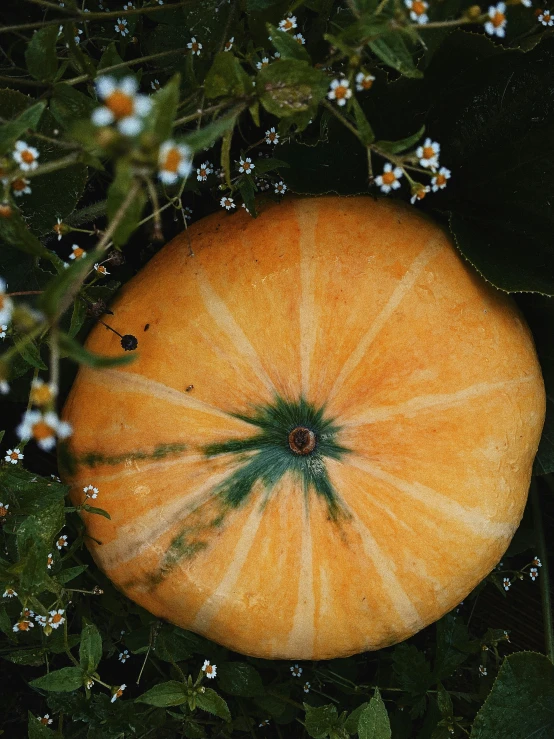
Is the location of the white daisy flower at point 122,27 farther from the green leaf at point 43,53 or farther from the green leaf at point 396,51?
the green leaf at point 396,51

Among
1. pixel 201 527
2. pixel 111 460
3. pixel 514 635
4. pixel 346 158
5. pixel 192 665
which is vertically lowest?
pixel 514 635

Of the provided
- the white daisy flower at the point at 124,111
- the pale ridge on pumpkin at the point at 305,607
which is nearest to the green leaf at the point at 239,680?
the pale ridge on pumpkin at the point at 305,607

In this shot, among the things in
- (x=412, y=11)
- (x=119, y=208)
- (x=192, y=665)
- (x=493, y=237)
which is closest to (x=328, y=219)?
(x=493, y=237)

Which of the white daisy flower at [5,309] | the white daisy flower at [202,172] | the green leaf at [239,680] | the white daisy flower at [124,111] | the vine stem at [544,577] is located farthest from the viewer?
the vine stem at [544,577]

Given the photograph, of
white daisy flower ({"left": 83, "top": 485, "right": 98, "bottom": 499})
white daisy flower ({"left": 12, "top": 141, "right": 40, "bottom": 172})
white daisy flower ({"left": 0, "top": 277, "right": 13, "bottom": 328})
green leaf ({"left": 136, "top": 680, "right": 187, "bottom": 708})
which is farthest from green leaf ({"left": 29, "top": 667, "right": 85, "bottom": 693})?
white daisy flower ({"left": 12, "top": 141, "right": 40, "bottom": 172})

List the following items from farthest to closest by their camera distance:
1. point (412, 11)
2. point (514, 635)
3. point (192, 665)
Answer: point (514, 635) → point (192, 665) → point (412, 11)

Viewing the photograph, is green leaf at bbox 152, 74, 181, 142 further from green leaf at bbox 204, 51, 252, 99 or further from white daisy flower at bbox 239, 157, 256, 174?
white daisy flower at bbox 239, 157, 256, 174

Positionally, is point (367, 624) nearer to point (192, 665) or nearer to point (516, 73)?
point (192, 665)
